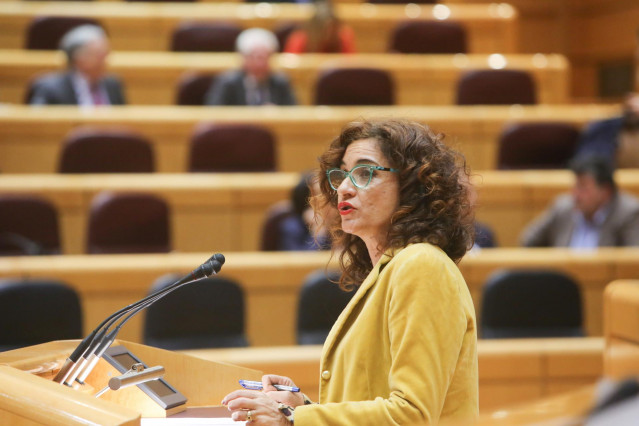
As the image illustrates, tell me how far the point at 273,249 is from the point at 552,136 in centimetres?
119

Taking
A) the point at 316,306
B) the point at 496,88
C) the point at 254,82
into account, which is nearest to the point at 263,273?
the point at 316,306

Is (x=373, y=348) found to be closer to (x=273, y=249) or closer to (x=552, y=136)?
(x=273, y=249)

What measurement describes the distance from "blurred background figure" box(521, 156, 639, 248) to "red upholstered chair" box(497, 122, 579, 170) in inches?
19.2

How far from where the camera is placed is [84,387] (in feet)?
3.21

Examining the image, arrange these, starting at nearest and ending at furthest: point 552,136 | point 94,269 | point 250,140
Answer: point 94,269 < point 250,140 < point 552,136

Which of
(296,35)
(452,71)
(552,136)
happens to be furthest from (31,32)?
(552,136)

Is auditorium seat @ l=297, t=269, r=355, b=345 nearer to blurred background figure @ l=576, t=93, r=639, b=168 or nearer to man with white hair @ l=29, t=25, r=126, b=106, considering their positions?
blurred background figure @ l=576, t=93, r=639, b=168

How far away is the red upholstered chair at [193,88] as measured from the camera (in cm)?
343

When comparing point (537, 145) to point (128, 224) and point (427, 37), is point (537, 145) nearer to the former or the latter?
point (427, 37)

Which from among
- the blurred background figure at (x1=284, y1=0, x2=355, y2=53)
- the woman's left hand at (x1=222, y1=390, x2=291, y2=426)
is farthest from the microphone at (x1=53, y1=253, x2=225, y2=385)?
the blurred background figure at (x1=284, y1=0, x2=355, y2=53)

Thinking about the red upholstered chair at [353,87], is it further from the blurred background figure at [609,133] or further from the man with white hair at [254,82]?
the blurred background figure at [609,133]

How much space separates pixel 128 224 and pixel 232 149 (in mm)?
531

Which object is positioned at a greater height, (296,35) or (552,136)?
(296,35)

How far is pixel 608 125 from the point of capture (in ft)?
10.2
